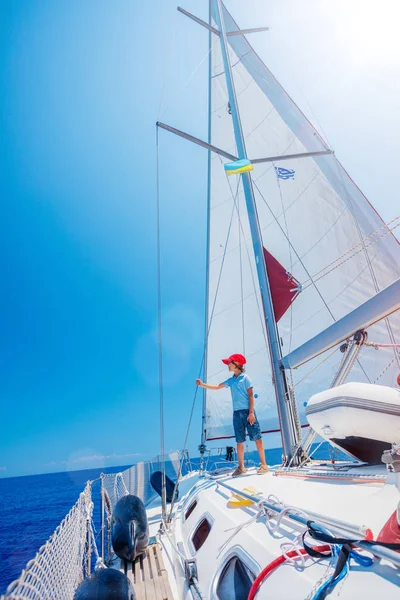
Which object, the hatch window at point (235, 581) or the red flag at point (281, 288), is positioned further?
the red flag at point (281, 288)

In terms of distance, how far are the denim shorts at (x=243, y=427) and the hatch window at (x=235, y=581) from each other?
265 cm

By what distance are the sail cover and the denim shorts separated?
1.03 metres

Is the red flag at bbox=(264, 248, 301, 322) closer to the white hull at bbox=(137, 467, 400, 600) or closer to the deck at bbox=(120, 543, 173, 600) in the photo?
the white hull at bbox=(137, 467, 400, 600)

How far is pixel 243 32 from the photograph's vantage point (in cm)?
956

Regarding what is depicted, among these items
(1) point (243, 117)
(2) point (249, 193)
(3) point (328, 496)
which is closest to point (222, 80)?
(1) point (243, 117)

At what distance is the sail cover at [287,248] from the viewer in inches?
233

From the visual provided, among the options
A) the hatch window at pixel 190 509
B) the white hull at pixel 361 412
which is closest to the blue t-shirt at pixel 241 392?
the hatch window at pixel 190 509

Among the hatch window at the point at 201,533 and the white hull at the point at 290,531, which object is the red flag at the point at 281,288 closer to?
the white hull at the point at 290,531

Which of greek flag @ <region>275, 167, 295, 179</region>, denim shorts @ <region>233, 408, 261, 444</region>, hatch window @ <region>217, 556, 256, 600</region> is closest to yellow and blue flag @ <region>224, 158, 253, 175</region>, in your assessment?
greek flag @ <region>275, 167, 295, 179</region>

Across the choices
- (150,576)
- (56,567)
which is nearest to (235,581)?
(56,567)

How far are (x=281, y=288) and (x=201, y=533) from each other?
13.9 ft

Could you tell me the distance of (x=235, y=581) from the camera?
2.03m

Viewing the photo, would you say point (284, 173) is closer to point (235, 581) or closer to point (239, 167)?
point (239, 167)

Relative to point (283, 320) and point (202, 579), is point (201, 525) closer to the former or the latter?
point (202, 579)
